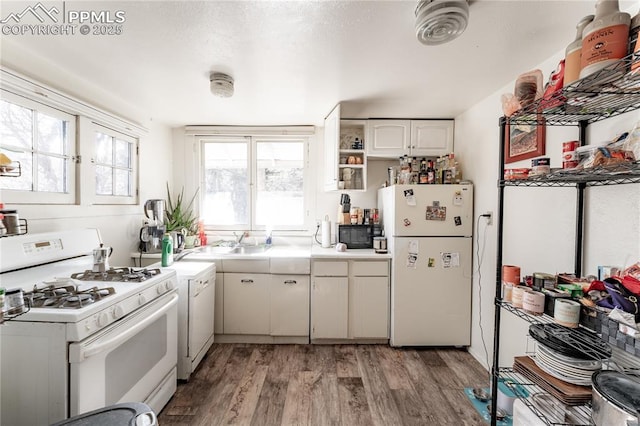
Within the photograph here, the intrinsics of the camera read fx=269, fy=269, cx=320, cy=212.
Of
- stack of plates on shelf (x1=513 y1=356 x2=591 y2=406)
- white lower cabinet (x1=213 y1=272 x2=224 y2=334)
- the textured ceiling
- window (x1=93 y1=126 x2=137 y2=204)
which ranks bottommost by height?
Answer: white lower cabinet (x1=213 y1=272 x2=224 y2=334)

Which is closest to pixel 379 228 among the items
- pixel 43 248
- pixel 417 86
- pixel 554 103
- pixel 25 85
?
pixel 417 86

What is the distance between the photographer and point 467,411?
1782 mm

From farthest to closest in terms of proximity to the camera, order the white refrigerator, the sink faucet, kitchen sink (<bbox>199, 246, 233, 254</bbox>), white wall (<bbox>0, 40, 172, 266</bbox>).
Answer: the sink faucet
kitchen sink (<bbox>199, 246, 233, 254</bbox>)
the white refrigerator
white wall (<bbox>0, 40, 172, 266</bbox>)

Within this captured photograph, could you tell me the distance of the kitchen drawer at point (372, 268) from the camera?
2.56 metres

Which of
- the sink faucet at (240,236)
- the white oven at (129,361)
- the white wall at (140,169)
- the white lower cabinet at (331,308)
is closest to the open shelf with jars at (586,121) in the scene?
the white lower cabinet at (331,308)

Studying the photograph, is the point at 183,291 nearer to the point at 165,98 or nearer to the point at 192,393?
the point at 192,393

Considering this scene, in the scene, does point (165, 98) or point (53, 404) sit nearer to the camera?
point (53, 404)

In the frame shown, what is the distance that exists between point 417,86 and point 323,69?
0.78 m

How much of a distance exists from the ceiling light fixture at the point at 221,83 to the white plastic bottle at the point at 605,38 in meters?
1.88

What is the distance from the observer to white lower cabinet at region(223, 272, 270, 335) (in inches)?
102

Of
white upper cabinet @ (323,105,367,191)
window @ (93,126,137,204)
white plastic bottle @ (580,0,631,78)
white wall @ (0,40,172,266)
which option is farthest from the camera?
white upper cabinet @ (323,105,367,191)

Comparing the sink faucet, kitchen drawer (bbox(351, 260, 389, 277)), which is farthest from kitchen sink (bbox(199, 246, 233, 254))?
kitchen drawer (bbox(351, 260, 389, 277))

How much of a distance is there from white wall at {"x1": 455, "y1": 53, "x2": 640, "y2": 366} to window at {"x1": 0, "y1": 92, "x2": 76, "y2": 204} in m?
3.02

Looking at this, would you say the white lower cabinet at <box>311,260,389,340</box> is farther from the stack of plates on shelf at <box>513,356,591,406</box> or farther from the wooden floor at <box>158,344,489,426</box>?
the stack of plates on shelf at <box>513,356,591,406</box>
